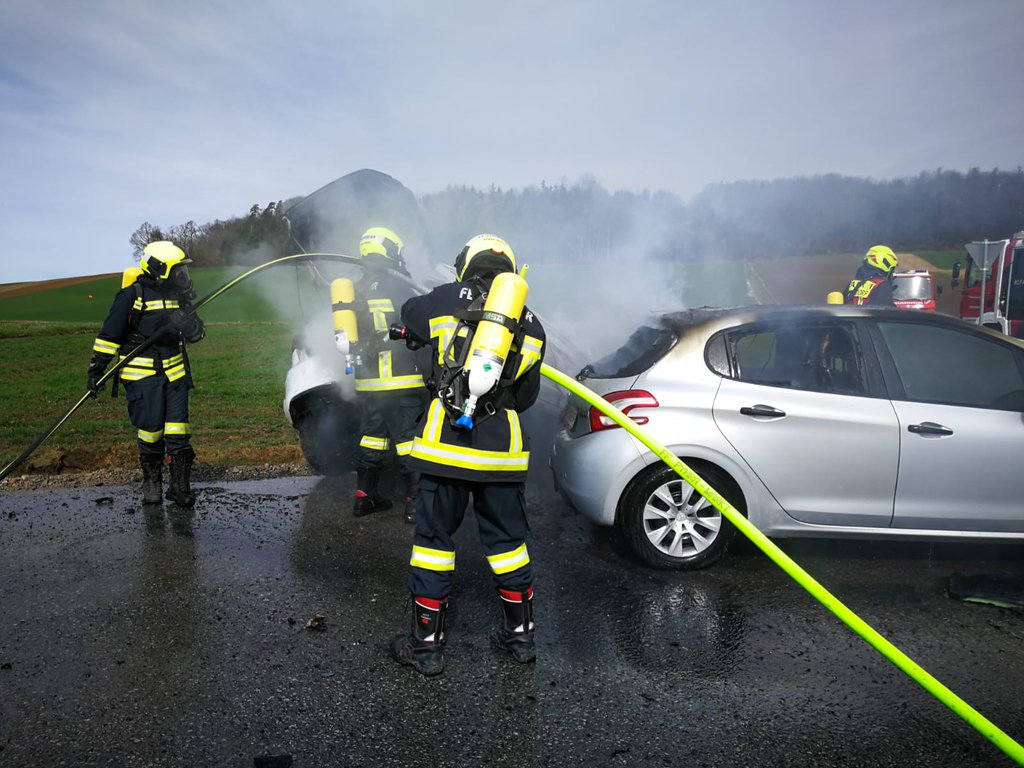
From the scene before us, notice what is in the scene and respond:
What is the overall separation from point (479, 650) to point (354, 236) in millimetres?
5112

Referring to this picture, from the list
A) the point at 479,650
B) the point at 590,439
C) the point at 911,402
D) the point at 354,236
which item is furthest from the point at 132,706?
the point at 354,236

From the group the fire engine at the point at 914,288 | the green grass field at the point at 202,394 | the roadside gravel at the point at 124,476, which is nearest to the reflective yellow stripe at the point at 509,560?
the roadside gravel at the point at 124,476

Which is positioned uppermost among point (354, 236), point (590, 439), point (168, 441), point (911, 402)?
point (354, 236)

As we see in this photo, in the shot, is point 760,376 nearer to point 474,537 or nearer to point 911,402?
point 911,402

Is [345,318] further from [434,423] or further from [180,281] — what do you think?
[434,423]

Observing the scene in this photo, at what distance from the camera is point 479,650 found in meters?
3.34

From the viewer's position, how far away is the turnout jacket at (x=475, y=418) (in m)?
3.08

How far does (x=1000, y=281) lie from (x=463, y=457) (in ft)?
41.4

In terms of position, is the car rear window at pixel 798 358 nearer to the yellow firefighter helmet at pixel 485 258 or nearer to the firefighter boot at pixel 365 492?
the yellow firefighter helmet at pixel 485 258

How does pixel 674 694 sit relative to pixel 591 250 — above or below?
below

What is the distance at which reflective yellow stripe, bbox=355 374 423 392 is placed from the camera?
→ 16.9 ft

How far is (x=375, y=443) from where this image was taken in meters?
5.30

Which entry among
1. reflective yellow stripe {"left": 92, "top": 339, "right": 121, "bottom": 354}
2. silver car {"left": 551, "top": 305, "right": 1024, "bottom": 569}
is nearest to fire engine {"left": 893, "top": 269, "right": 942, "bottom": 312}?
silver car {"left": 551, "top": 305, "right": 1024, "bottom": 569}

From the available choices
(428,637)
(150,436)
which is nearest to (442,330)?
(428,637)
